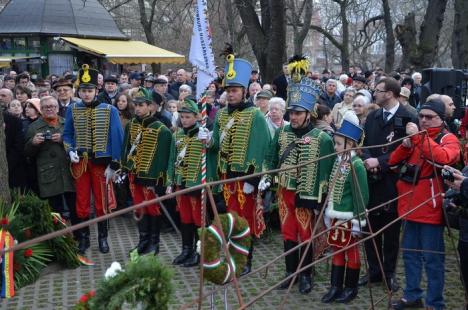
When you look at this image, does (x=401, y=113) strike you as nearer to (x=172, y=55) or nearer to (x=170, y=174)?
(x=170, y=174)

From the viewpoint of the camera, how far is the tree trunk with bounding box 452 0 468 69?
58.1 feet

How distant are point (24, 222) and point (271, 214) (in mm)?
3281

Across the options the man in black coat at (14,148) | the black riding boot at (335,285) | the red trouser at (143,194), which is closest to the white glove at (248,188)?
the black riding boot at (335,285)

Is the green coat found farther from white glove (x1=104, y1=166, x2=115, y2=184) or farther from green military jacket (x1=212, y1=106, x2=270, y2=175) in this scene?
green military jacket (x1=212, y1=106, x2=270, y2=175)

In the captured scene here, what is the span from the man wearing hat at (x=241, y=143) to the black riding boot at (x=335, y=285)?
38.7 inches

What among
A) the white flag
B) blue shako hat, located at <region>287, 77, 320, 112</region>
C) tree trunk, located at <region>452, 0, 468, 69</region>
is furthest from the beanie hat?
tree trunk, located at <region>452, 0, 468, 69</region>

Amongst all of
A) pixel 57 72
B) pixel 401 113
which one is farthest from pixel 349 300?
pixel 57 72

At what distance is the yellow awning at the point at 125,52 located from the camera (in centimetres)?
2436

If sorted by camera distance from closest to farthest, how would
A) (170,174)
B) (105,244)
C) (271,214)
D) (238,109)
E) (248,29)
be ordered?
1. (238,109)
2. (170,174)
3. (105,244)
4. (271,214)
5. (248,29)

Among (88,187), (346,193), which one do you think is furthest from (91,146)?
(346,193)

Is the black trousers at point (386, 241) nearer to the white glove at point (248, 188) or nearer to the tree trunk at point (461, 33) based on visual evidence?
the white glove at point (248, 188)

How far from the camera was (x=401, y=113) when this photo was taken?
591cm

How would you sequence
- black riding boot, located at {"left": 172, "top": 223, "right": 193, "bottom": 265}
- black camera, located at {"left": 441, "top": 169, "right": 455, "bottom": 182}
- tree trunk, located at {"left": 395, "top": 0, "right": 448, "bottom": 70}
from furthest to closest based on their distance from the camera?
tree trunk, located at {"left": 395, "top": 0, "right": 448, "bottom": 70} < black riding boot, located at {"left": 172, "top": 223, "right": 193, "bottom": 265} < black camera, located at {"left": 441, "top": 169, "right": 455, "bottom": 182}

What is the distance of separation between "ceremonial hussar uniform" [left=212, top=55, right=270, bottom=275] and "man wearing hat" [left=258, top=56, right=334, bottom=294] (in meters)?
0.28
